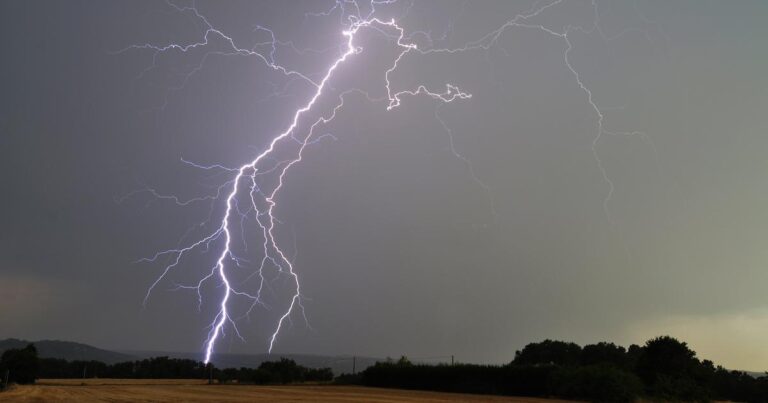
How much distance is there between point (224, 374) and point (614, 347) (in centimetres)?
2386

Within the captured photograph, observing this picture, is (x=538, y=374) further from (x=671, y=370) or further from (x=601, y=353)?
(x=601, y=353)

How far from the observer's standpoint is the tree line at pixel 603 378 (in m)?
20.6

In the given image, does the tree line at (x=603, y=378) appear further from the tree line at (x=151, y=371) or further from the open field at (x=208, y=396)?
the tree line at (x=151, y=371)

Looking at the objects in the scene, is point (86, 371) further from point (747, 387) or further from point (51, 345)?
point (51, 345)

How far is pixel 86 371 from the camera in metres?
39.7

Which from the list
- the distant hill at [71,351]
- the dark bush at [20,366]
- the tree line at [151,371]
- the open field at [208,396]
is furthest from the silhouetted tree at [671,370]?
the distant hill at [71,351]

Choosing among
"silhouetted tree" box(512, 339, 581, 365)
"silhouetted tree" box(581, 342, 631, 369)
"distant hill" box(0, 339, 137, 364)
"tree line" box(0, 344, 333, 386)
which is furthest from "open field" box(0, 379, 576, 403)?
"distant hill" box(0, 339, 137, 364)

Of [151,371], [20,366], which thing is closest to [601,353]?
[151,371]

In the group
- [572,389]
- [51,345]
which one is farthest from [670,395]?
[51,345]

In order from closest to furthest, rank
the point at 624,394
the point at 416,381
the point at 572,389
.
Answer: the point at 624,394
the point at 572,389
the point at 416,381

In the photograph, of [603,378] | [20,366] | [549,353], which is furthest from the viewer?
[549,353]

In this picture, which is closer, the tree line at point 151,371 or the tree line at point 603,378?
the tree line at point 603,378

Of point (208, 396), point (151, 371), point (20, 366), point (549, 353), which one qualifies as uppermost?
point (549, 353)

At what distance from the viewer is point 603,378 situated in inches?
810
